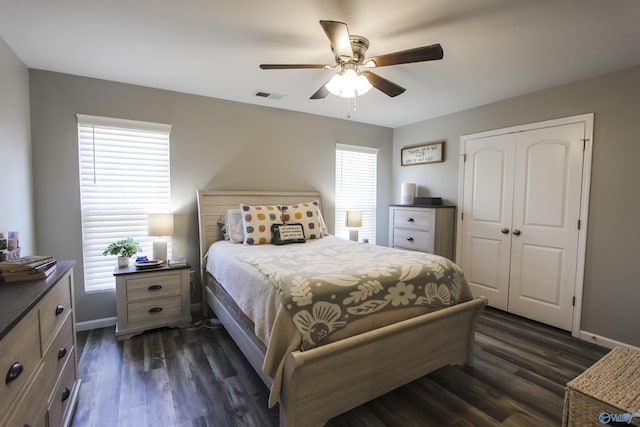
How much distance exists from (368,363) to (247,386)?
91 centimetres

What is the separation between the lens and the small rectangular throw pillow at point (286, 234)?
122 inches

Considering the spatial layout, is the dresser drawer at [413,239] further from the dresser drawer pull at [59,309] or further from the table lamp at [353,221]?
the dresser drawer pull at [59,309]

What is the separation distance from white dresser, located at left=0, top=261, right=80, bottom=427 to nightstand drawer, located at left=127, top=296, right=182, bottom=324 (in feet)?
2.82

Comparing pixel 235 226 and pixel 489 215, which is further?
pixel 489 215

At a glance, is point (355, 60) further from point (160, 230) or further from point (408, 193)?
point (408, 193)

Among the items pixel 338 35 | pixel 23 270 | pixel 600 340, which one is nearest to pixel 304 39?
pixel 338 35

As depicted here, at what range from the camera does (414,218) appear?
3.98 m

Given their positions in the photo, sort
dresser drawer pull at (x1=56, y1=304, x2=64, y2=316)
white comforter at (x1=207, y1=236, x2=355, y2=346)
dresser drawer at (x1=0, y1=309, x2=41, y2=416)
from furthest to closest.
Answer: white comforter at (x1=207, y1=236, x2=355, y2=346) → dresser drawer pull at (x1=56, y1=304, x2=64, y2=316) → dresser drawer at (x1=0, y1=309, x2=41, y2=416)

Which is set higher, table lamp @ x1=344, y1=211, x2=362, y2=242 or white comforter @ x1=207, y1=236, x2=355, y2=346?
table lamp @ x1=344, y1=211, x2=362, y2=242

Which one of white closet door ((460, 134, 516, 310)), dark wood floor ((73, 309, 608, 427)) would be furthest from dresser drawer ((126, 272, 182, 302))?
white closet door ((460, 134, 516, 310))

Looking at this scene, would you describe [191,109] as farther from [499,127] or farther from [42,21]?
[499,127]

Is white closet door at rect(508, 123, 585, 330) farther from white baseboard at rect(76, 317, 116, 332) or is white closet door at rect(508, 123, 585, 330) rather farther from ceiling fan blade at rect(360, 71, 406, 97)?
white baseboard at rect(76, 317, 116, 332)

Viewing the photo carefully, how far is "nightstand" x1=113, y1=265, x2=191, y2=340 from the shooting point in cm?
270

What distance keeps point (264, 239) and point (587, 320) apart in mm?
3176
